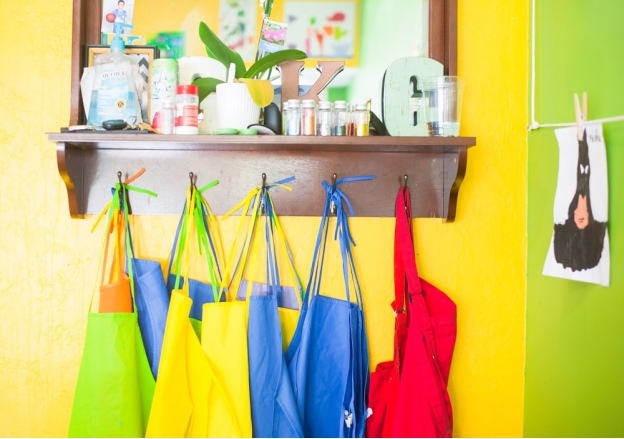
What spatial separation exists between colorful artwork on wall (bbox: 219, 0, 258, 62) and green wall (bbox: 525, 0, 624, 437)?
67cm

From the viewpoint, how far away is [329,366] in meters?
1.23

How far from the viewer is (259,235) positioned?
1.30 meters

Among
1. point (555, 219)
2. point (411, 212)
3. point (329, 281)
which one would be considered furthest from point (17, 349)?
point (555, 219)

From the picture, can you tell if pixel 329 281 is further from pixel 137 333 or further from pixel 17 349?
pixel 17 349

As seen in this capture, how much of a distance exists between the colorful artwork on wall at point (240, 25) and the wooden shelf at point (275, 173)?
9.4 inches

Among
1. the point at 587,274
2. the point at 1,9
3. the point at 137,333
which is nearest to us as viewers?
the point at 587,274

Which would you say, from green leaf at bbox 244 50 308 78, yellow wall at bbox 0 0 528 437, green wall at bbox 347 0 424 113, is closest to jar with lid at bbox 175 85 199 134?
green leaf at bbox 244 50 308 78

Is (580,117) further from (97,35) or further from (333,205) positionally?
(97,35)

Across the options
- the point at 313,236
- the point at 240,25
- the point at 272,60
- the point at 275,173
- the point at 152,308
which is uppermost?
the point at 240,25

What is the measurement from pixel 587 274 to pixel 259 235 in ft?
2.26

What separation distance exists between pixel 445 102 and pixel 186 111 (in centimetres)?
53

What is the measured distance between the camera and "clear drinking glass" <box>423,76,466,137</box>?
115cm

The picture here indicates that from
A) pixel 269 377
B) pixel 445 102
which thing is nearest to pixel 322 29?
pixel 445 102

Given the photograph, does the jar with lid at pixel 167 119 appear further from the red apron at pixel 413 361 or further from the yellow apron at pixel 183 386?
the red apron at pixel 413 361
